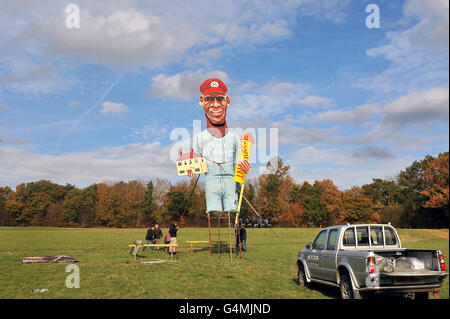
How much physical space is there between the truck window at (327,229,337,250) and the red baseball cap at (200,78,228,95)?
11.7m

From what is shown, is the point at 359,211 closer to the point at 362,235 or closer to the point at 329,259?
the point at 362,235

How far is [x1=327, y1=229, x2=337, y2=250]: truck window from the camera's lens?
9.62 m

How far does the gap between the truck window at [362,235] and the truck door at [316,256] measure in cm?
104

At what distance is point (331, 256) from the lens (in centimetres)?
940

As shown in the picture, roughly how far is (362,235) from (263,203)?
69103mm

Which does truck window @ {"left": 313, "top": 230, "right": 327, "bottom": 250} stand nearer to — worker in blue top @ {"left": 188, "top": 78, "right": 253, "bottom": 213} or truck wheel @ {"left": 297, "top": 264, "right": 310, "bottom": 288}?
A: truck wheel @ {"left": 297, "top": 264, "right": 310, "bottom": 288}

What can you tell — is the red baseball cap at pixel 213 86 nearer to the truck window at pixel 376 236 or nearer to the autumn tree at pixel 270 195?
the truck window at pixel 376 236

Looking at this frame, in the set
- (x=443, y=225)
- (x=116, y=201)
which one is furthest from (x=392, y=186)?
(x=116, y=201)

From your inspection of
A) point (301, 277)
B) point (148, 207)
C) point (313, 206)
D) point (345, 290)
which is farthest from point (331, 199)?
point (345, 290)

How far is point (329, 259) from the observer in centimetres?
948
